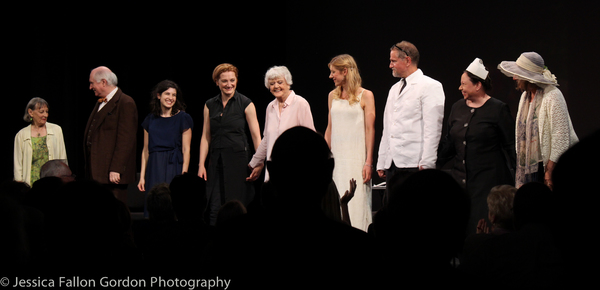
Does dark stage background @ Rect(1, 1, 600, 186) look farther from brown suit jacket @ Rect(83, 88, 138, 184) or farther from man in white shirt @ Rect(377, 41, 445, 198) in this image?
brown suit jacket @ Rect(83, 88, 138, 184)

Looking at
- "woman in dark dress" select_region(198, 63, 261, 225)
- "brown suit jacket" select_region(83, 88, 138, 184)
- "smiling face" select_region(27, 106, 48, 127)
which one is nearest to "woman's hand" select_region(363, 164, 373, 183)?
"woman in dark dress" select_region(198, 63, 261, 225)

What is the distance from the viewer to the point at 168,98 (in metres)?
4.47

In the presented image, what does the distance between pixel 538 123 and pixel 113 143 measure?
10.0ft

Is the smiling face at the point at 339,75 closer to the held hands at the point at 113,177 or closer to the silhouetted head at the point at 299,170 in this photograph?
the held hands at the point at 113,177

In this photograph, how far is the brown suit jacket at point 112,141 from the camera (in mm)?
4180

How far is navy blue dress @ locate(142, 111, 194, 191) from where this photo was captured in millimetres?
4379

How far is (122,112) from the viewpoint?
13.9 feet

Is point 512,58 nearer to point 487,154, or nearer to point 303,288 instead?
point 487,154

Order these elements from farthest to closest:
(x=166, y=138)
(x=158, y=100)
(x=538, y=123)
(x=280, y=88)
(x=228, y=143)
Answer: (x=158, y=100) < (x=166, y=138) < (x=228, y=143) < (x=280, y=88) < (x=538, y=123)

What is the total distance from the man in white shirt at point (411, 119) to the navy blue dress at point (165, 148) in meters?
1.72

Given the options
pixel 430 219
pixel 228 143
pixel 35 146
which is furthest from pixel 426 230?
pixel 35 146

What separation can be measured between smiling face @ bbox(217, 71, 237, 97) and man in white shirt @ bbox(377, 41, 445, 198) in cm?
132

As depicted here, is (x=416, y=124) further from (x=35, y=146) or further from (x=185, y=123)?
(x=35, y=146)

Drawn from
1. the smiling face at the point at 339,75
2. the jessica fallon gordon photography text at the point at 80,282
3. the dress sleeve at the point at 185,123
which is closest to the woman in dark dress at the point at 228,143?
the dress sleeve at the point at 185,123
